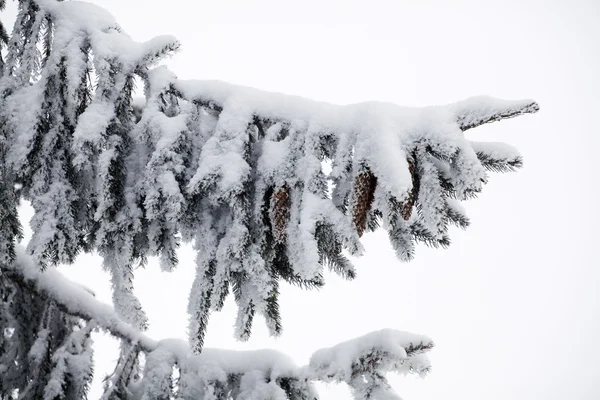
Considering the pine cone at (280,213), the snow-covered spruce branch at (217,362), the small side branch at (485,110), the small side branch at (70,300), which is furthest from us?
the small side branch at (70,300)

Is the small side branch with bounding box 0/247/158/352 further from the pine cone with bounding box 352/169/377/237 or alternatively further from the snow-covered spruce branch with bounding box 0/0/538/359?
the pine cone with bounding box 352/169/377/237

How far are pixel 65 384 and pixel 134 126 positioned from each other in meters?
1.30

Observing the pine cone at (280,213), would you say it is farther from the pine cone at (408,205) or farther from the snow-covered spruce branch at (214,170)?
the pine cone at (408,205)

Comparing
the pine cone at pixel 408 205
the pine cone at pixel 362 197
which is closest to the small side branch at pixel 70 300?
the pine cone at pixel 362 197

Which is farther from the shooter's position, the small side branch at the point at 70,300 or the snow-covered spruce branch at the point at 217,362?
the small side branch at the point at 70,300

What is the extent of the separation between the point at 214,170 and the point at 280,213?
28cm

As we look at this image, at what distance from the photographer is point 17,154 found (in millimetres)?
1875

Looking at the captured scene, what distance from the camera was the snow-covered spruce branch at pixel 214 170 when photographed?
1.50 meters

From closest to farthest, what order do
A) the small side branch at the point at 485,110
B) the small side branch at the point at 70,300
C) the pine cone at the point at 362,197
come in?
1. the small side branch at the point at 485,110
2. the pine cone at the point at 362,197
3. the small side branch at the point at 70,300

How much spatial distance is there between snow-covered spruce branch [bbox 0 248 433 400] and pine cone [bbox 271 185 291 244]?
597mm

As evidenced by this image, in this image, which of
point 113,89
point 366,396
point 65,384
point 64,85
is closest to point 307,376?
point 366,396

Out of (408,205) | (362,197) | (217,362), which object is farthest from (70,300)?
(408,205)

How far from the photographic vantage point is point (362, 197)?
1.49 m

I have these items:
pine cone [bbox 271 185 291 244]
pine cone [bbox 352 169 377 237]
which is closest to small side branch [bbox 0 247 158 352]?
pine cone [bbox 271 185 291 244]
